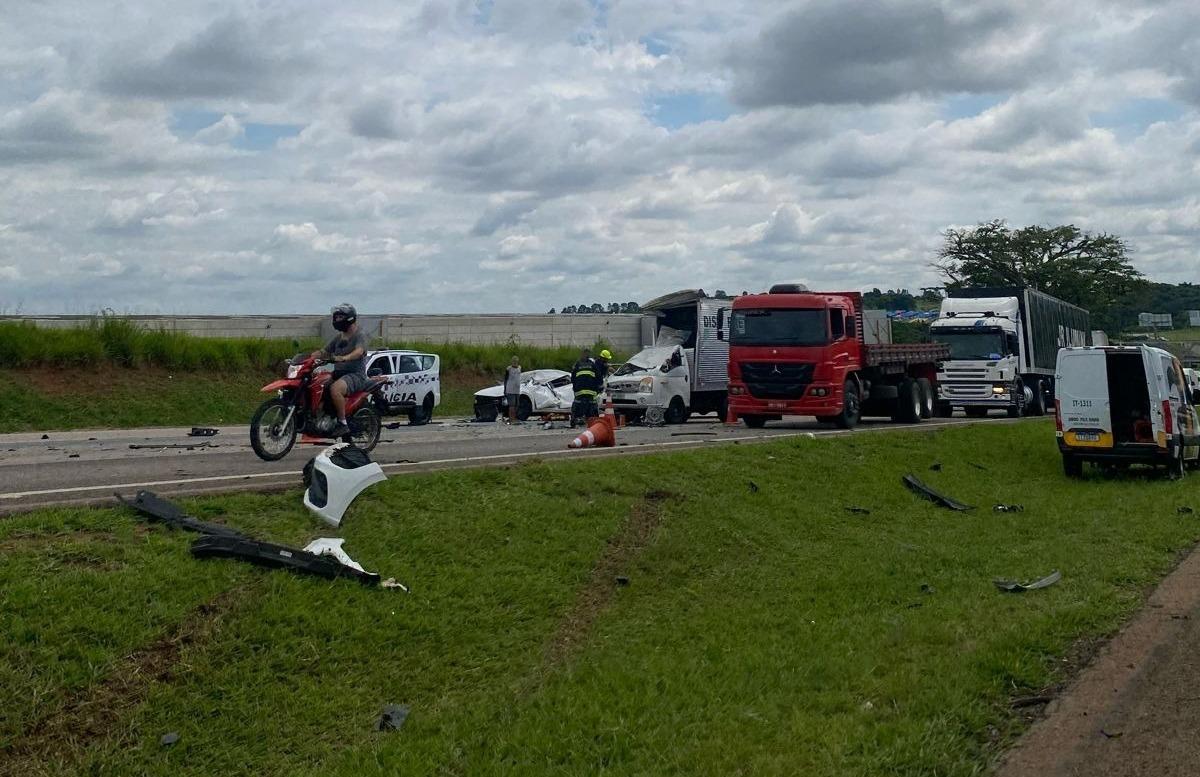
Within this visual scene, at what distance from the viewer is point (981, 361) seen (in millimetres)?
32594

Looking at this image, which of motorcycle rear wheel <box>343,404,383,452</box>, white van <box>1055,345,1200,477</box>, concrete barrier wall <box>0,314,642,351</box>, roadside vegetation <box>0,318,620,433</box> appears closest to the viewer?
motorcycle rear wheel <box>343,404,383,452</box>

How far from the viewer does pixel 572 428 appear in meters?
22.6

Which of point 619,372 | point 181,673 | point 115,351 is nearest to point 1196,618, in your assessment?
point 181,673

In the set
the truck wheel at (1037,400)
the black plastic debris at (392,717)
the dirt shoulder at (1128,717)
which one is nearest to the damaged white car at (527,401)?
the truck wheel at (1037,400)

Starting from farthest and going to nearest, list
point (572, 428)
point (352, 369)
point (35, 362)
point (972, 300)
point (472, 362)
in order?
1. point (472, 362)
2. point (972, 300)
3. point (35, 362)
4. point (572, 428)
5. point (352, 369)

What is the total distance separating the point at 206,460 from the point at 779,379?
12.9 m

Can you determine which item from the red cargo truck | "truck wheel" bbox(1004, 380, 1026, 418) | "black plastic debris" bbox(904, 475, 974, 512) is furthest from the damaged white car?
"black plastic debris" bbox(904, 475, 974, 512)

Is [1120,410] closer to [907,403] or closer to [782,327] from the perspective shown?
[782,327]

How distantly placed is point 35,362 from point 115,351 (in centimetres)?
237

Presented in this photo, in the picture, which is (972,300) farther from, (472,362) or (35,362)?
(35,362)

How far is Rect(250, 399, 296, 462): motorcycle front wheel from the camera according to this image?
12.2 metres

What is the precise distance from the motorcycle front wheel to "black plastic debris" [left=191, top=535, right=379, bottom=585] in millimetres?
4788

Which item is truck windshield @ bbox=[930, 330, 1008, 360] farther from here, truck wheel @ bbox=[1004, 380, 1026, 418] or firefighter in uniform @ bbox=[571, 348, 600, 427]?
firefighter in uniform @ bbox=[571, 348, 600, 427]

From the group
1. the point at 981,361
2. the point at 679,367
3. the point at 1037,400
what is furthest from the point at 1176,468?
the point at 1037,400
